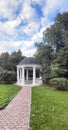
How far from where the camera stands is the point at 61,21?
3077cm

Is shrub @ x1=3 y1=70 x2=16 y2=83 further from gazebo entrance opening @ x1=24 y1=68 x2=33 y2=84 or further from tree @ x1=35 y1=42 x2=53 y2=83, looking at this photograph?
tree @ x1=35 y1=42 x2=53 y2=83

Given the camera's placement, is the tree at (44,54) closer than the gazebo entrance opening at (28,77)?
Yes

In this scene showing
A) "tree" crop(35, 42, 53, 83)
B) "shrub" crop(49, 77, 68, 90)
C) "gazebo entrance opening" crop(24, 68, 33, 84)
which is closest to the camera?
"shrub" crop(49, 77, 68, 90)

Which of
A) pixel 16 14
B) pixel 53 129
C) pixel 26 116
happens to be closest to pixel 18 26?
pixel 16 14

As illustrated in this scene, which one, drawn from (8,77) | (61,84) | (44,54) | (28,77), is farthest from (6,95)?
(28,77)

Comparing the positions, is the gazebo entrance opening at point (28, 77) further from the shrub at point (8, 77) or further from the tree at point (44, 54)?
the tree at point (44, 54)

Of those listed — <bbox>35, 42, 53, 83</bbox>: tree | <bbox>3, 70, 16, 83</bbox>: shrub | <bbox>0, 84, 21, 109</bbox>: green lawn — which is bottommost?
<bbox>0, 84, 21, 109</bbox>: green lawn

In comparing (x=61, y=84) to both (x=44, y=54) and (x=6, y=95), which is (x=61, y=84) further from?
(x=44, y=54)

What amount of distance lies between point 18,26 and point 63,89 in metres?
→ 9.89

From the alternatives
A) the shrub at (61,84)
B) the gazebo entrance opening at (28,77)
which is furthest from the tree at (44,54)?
the shrub at (61,84)

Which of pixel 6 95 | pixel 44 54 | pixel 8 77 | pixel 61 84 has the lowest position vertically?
pixel 6 95

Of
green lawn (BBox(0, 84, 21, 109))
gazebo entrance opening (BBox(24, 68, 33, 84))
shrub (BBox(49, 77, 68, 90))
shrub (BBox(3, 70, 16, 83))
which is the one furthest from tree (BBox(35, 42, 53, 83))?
green lawn (BBox(0, 84, 21, 109))

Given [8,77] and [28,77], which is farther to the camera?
[28,77]

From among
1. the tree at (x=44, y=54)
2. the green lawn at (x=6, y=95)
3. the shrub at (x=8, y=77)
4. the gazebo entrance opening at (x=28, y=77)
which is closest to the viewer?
the green lawn at (x=6, y=95)
